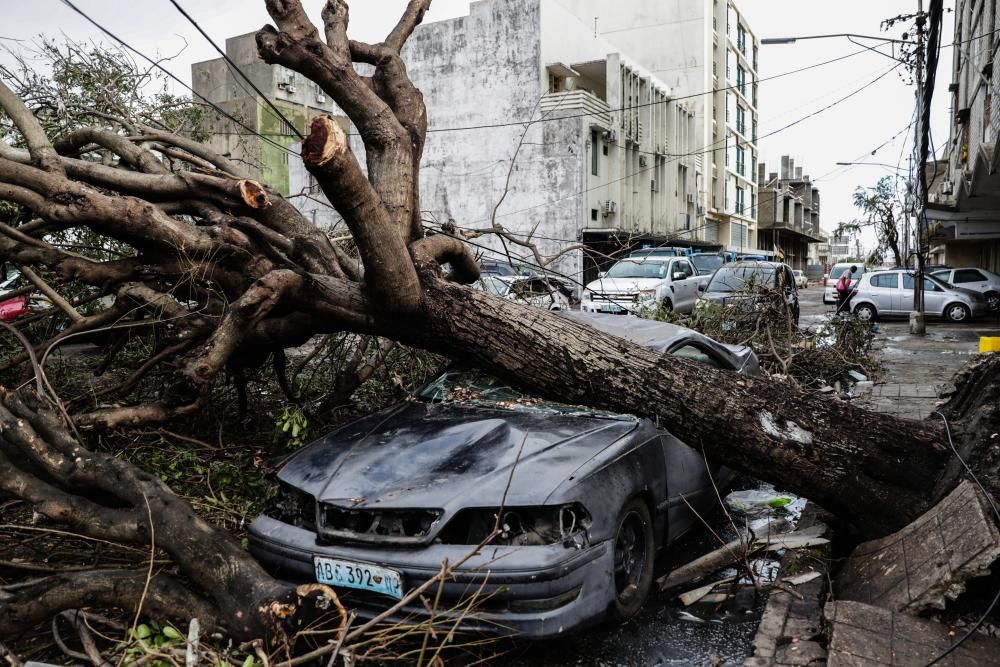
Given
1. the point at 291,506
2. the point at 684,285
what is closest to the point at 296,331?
the point at 291,506

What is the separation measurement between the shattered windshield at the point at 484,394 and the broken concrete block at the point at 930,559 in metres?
1.40

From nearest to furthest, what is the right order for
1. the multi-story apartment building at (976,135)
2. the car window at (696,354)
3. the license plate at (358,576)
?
1. the license plate at (358,576)
2. the car window at (696,354)
3. the multi-story apartment building at (976,135)

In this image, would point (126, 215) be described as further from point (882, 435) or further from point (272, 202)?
point (882, 435)

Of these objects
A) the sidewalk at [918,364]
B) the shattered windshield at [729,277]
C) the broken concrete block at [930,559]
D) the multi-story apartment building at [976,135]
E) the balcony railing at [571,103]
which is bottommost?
the sidewalk at [918,364]

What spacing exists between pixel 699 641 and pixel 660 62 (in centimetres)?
4652

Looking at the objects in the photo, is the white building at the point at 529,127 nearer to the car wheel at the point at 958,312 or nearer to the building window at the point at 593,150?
the building window at the point at 593,150

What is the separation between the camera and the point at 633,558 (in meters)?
3.91

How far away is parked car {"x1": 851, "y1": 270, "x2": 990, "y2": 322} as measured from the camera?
22.7m

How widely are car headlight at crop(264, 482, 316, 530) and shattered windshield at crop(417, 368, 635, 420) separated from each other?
1178mm

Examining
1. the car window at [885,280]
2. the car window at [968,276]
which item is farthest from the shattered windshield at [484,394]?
the car window at [968,276]

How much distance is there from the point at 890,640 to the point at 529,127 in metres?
29.5

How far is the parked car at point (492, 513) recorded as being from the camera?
320 centimetres

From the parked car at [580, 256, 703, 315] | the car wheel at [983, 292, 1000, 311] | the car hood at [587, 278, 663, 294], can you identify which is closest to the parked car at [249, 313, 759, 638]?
the parked car at [580, 256, 703, 315]

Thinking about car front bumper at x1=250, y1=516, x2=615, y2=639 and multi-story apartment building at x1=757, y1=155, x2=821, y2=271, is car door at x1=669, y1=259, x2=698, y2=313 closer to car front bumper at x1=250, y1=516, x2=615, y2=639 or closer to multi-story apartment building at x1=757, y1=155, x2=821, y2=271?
car front bumper at x1=250, y1=516, x2=615, y2=639
